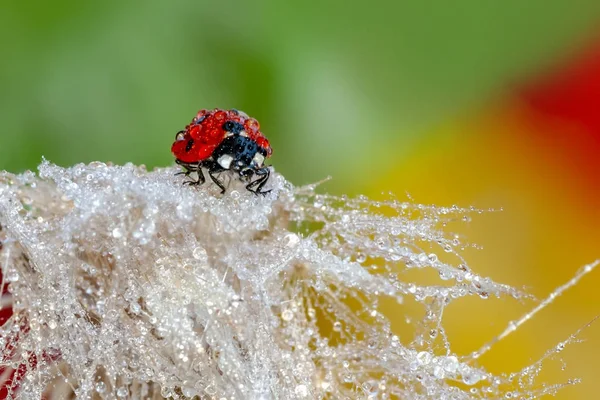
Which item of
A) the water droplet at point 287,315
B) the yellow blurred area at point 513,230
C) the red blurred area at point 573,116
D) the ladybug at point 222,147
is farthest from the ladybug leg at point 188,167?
the red blurred area at point 573,116

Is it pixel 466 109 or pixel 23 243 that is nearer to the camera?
pixel 23 243

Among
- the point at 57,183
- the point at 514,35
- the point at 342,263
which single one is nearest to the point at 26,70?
the point at 57,183

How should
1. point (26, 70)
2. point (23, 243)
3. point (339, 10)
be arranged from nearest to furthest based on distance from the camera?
point (23, 243) < point (26, 70) < point (339, 10)

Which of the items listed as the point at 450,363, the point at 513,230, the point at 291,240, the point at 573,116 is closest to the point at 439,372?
the point at 450,363

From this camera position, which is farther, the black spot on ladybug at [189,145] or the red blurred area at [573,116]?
the red blurred area at [573,116]

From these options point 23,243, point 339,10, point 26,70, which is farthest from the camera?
point 339,10

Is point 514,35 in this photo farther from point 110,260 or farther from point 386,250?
point 110,260

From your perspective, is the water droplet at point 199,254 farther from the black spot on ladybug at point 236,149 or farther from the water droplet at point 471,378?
the water droplet at point 471,378
